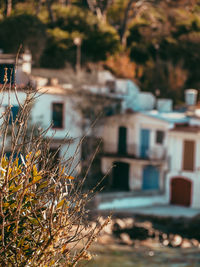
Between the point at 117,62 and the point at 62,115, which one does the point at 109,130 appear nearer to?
the point at 62,115

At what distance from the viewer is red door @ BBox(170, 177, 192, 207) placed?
1219 inches

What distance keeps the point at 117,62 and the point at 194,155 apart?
13.1 meters

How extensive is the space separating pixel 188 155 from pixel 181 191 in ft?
6.54

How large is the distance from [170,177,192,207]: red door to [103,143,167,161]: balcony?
1.50m

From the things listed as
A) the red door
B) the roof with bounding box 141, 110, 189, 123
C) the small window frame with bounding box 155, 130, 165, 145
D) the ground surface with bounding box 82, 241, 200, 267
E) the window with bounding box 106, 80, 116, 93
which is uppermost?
the window with bounding box 106, 80, 116, 93

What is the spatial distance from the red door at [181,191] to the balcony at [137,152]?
150 centimetres

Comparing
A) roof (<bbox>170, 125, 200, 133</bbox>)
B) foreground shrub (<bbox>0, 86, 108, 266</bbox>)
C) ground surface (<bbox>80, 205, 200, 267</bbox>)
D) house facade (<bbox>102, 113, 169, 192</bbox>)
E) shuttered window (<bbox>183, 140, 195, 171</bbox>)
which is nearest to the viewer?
foreground shrub (<bbox>0, 86, 108, 266</bbox>)

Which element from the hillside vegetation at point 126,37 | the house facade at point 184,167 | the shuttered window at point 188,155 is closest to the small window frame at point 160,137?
the house facade at point 184,167

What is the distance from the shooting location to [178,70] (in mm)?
42344

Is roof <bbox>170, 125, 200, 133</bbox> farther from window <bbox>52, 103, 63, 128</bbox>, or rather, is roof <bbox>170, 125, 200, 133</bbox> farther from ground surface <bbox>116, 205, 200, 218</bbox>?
window <bbox>52, 103, 63, 128</bbox>

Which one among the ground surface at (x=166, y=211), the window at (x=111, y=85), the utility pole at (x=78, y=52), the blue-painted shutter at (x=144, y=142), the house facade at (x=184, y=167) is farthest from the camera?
the utility pole at (x=78, y=52)

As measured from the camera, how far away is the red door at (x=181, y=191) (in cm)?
3097

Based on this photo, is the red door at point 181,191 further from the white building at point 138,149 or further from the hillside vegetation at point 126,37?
the hillside vegetation at point 126,37

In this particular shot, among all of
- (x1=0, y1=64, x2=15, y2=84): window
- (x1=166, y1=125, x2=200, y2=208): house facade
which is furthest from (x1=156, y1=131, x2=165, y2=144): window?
(x1=0, y1=64, x2=15, y2=84): window
